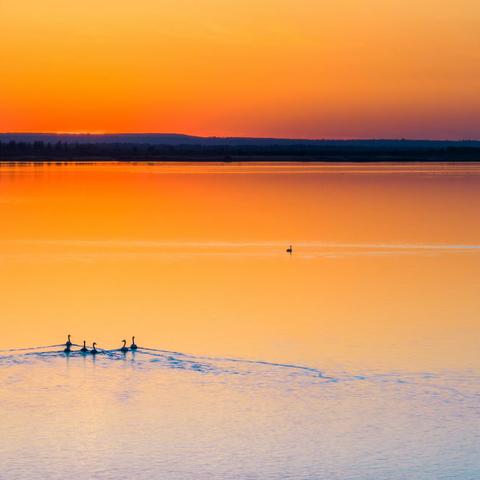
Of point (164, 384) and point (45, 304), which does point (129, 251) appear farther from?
point (164, 384)

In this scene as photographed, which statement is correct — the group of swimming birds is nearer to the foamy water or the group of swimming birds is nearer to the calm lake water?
the calm lake water

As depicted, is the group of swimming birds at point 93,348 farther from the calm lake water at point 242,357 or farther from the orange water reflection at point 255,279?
the orange water reflection at point 255,279

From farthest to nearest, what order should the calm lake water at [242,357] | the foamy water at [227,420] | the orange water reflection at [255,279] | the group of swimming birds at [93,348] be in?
1. the orange water reflection at [255,279]
2. the group of swimming birds at [93,348]
3. the calm lake water at [242,357]
4. the foamy water at [227,420]

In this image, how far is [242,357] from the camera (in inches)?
696

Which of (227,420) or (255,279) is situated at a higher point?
(227,420)

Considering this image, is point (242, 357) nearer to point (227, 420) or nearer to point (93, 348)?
point (93, 348)

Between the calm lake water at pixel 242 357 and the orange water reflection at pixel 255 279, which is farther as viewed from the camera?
the orange water reflection at pixel 255 279

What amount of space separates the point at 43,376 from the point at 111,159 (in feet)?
524

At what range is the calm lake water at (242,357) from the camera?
42.9 feet

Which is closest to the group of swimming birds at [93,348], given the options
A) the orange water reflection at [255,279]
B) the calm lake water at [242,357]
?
the calm lake water at [242,357]

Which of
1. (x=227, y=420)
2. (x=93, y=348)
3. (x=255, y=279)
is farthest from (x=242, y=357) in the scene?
(x=255, y=279)

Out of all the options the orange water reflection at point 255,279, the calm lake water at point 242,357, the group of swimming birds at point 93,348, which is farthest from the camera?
the orange water reflection at point 255,279

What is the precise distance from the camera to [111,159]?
17438cm

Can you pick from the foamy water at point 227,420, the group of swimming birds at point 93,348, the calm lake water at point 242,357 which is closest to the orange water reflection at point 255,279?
the calm lake water at point 242,357
